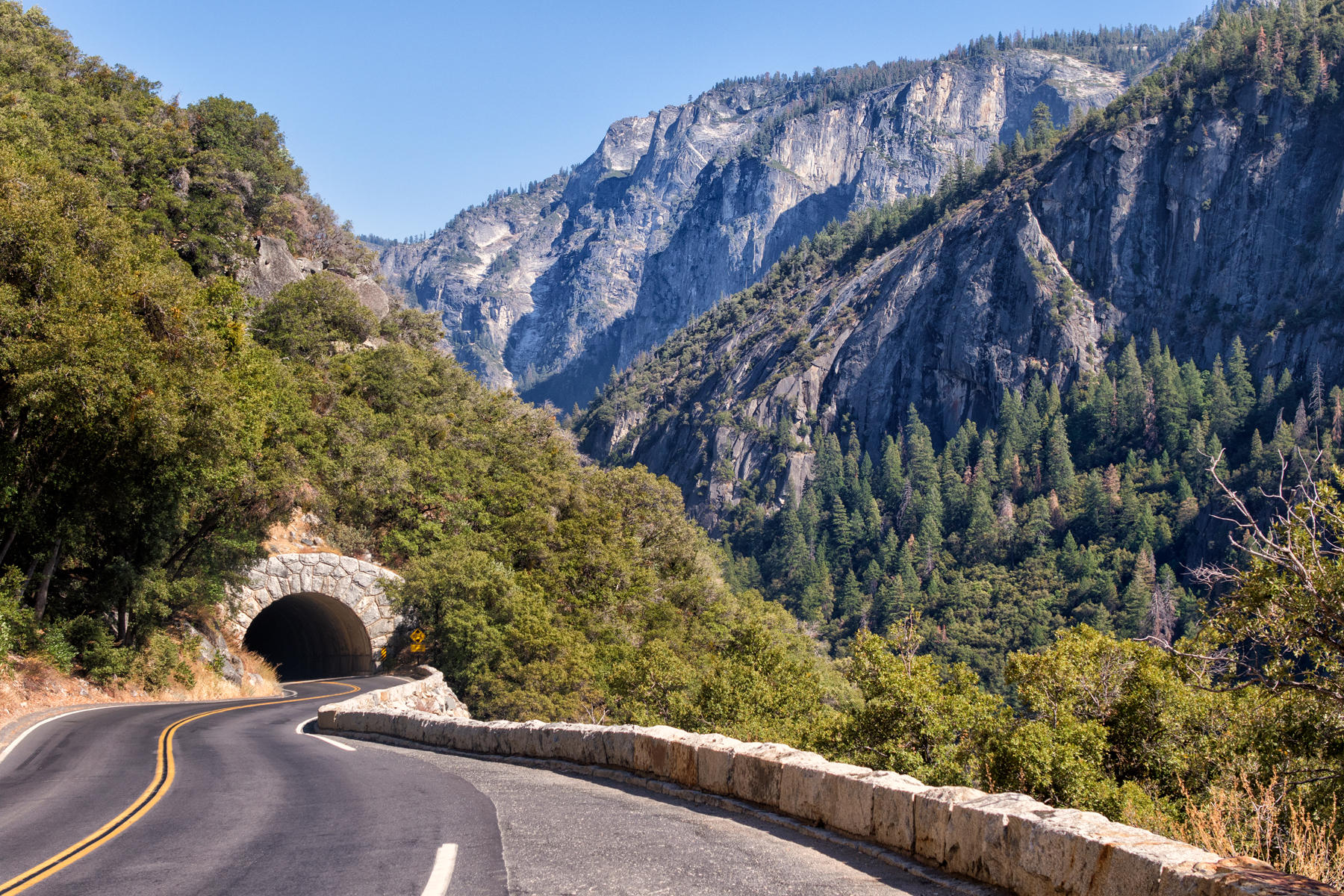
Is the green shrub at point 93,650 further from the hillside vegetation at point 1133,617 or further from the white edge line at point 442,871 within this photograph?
the white edge line at point 442,871

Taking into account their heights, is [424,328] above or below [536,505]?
above

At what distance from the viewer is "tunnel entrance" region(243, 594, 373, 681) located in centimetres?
4306

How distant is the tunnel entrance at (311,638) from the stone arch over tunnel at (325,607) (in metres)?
0.06

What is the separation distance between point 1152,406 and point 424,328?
171m

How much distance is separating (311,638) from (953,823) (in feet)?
163

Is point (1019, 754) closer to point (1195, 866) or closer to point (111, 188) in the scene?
point (1195, 866)

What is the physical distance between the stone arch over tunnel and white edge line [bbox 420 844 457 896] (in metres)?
33.3

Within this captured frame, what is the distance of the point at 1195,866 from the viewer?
17.8 feet

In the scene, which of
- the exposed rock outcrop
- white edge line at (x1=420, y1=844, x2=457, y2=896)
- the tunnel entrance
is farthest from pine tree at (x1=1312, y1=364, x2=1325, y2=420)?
white edge line at (x1=420, y1=844, x2=457, y2=896)

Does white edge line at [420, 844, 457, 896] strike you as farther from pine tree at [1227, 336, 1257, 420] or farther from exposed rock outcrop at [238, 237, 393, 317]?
pine tree at [1227, 336, 1257, 420]

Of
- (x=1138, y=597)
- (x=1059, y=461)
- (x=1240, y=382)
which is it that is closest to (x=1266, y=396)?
(x=1240, y=382)

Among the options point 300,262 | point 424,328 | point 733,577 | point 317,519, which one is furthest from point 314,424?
point 733,577

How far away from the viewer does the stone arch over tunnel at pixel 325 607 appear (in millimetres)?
38562

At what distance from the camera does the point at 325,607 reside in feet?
143
